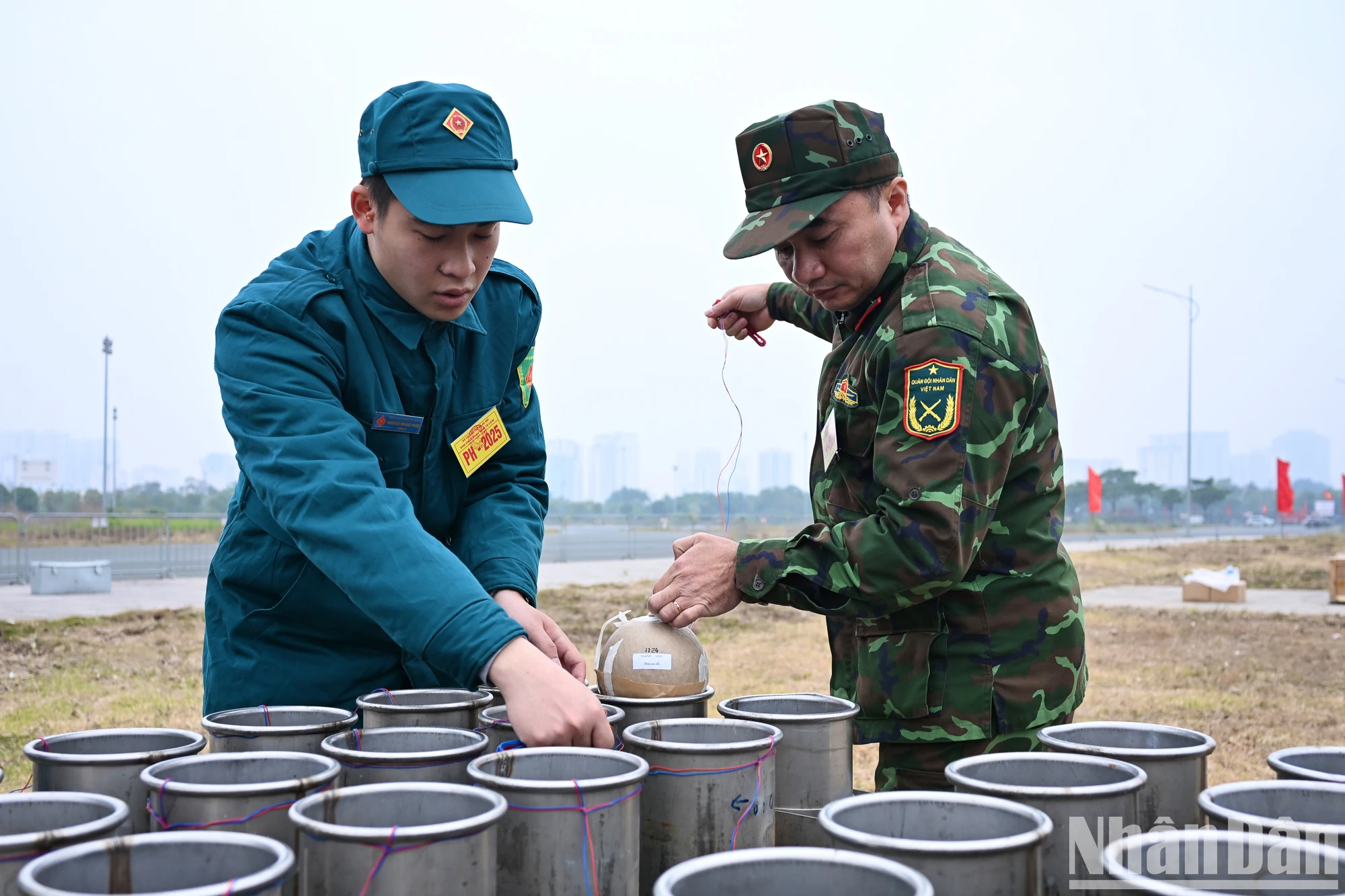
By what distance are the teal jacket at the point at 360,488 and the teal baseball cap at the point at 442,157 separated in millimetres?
368

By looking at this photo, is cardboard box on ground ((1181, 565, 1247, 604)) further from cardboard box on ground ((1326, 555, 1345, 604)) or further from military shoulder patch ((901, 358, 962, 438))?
→ military shoulder patch ((901, 358, 962, 438))

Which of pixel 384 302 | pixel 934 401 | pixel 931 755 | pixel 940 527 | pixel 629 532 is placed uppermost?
pixel 384 302

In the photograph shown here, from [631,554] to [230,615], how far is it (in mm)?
27777

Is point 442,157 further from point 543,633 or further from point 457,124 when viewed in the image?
point 543,633

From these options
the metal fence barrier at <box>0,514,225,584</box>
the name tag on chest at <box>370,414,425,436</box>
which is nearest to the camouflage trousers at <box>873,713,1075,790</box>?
the name tag on chest at <box>370,414,425,436</box>

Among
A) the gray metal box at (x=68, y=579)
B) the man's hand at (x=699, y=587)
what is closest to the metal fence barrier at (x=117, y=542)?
the gray metal box at (x=68, y=579)

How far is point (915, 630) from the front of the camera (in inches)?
110

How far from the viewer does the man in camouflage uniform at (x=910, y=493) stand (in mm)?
2568

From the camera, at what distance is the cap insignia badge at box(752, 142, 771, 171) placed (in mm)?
2895

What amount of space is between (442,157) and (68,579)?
1757 cm

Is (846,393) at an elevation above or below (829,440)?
above

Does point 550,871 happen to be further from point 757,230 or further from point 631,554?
point 631,554

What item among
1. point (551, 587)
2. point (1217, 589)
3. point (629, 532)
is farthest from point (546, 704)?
point (629, 532)

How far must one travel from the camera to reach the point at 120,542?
22203 mm
